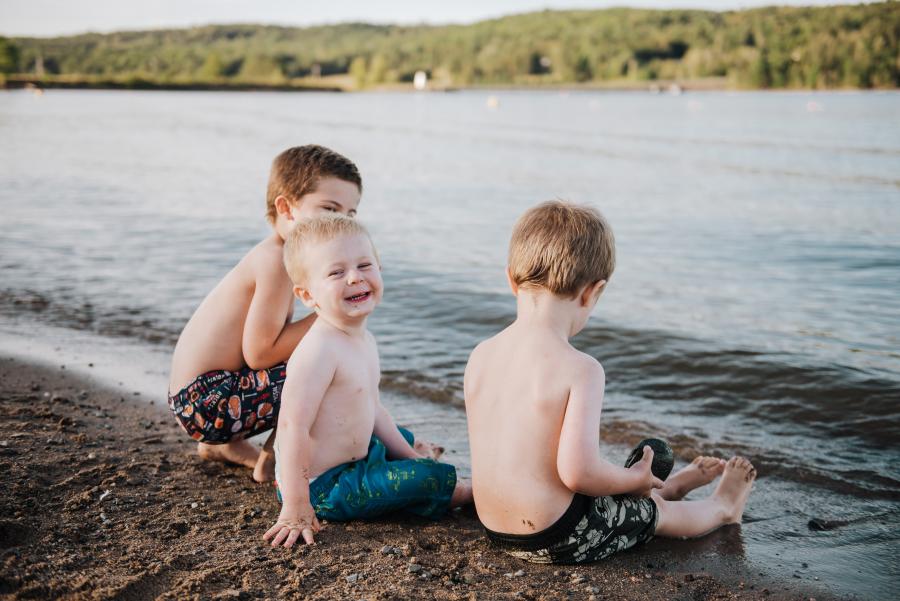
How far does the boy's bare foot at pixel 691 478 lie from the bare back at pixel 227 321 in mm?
1827

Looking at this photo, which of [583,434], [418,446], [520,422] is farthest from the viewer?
[418,446]

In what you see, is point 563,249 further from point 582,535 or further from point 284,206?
point 284,206

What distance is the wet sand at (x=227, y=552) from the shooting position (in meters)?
2.57

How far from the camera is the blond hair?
12.1ft

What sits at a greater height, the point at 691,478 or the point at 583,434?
the point at 583,434

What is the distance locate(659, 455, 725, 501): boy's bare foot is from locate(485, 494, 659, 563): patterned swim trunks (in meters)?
0.58

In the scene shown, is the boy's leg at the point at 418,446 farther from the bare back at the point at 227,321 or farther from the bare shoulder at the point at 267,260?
the bare shoulder at the point at 267,260

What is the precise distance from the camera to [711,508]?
331 centimetres

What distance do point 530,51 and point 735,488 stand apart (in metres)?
131

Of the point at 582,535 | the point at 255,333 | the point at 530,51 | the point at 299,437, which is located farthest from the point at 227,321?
the point at 530,51

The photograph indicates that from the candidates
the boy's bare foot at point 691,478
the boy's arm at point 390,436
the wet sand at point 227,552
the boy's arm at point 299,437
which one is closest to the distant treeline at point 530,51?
the boy's bare foot at point 691,478

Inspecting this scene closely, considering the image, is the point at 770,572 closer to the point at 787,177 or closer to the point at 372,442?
the point at 372,442

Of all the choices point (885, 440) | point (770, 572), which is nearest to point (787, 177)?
point (885, 440)

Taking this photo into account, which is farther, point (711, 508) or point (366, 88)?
point (366, 88)
